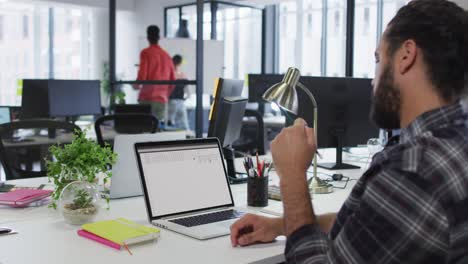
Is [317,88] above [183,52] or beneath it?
beneath

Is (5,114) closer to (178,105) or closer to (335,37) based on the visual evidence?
(178,105)

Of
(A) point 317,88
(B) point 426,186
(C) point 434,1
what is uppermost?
(C) point 434,1

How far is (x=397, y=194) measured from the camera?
A: 96cm

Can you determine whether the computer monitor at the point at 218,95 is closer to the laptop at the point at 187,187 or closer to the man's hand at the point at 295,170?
the laptop at the point at 187,187

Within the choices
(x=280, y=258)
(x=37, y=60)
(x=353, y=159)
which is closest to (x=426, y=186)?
(x=280, y=258)

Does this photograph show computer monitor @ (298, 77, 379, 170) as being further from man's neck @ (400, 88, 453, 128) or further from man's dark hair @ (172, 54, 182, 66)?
man's dark hair @ (172, 54, 182, 66)

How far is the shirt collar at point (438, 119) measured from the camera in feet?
3.47

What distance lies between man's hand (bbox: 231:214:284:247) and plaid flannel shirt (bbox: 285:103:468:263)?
1.34ft

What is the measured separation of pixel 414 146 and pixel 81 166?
1052mm

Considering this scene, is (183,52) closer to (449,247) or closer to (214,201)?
(214,201)

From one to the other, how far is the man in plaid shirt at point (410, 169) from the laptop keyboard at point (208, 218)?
416mm

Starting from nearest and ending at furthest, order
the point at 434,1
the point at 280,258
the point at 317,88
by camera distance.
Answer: the point at 434,1
the point at 280,258
the point at 317,88

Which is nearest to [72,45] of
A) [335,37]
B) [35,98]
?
[335,37]

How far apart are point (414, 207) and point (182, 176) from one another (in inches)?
35.6
